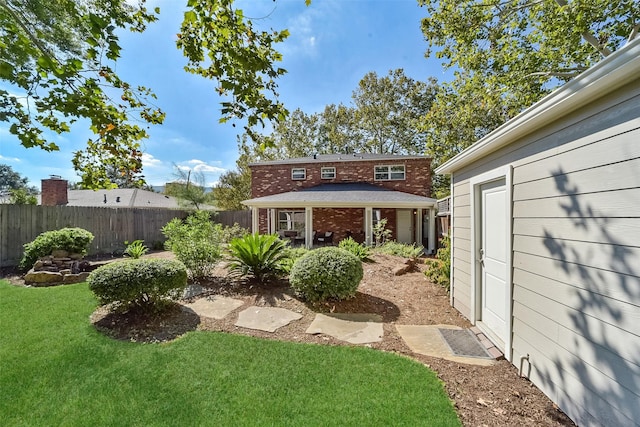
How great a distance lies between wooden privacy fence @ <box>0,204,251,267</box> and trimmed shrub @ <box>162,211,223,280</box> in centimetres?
547

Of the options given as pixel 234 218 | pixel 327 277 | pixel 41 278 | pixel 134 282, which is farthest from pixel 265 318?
pixel 234 218

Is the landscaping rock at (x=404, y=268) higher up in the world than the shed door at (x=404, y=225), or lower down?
lower down

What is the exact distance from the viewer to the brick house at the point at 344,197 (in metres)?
14.0

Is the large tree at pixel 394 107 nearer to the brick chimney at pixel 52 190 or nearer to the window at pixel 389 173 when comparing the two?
the window at pixel 389 173

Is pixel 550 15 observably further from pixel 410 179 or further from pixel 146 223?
pixel 146 223

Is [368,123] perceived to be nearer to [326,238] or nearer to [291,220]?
[291,220]

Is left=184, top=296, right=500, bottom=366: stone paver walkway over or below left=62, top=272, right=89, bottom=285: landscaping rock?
below

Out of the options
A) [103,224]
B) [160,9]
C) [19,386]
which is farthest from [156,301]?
[103,224]

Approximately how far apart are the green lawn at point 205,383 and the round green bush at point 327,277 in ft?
4.40

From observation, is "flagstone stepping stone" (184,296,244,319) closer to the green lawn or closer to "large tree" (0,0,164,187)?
the green lawn

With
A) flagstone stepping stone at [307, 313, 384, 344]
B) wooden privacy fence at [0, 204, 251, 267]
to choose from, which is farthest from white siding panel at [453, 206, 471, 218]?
wooden privacy fence at [0, 204, 251, 267]

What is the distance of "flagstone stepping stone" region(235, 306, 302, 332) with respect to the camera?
421 centimetres

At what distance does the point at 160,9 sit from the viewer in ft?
12.0

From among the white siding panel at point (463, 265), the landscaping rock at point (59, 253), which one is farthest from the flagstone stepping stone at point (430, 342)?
the landscaping rock at point (59, 253)
